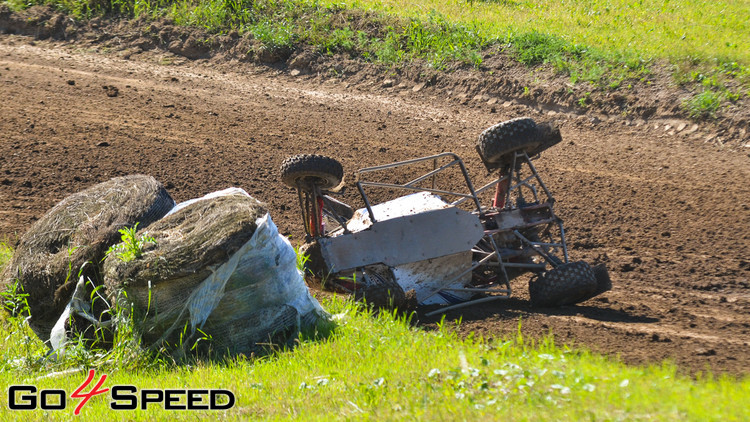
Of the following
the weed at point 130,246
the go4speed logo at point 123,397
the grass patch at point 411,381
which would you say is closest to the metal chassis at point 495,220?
the grass patch at point 411,381

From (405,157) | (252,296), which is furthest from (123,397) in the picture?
(405,157)

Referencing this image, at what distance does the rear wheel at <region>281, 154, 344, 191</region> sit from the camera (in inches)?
271

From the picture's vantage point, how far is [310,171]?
6.89m

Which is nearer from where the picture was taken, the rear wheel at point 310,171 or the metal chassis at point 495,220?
the rear wheel at point 310,171

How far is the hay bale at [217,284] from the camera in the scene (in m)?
5.74

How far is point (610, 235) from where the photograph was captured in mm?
8656

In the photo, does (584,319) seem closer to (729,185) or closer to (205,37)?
(729,185)

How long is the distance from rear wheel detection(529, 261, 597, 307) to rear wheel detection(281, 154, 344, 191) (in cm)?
202

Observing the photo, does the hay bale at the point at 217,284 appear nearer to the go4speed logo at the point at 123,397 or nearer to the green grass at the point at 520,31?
the go4speed logo at the point at 123,397

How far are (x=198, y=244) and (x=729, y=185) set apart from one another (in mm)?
6657

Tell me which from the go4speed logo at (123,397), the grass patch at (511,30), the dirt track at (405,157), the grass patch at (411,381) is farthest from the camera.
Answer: the grass patch at (511,30)

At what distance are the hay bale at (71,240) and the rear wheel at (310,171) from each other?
114cm

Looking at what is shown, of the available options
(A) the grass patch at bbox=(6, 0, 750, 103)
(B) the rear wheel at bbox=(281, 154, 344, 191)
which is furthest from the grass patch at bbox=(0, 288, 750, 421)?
(A) the grass patch at bbox=(6, 0, 750, 103)

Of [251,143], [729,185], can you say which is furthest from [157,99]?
[729,185]
